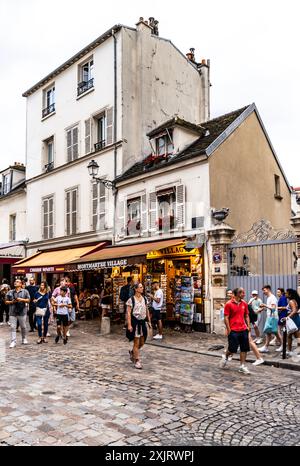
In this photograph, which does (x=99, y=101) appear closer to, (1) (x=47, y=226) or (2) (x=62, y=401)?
(1) (x=47, y=226)

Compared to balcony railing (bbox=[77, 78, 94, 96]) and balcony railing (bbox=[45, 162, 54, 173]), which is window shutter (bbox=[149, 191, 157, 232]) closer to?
balcony railing (bbox=[77, 78, 94, 96])

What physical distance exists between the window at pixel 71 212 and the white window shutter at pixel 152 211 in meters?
4.90

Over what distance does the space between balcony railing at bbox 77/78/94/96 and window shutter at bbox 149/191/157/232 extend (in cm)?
682

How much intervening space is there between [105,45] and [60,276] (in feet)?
35.4

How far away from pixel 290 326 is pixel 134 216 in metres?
8.40

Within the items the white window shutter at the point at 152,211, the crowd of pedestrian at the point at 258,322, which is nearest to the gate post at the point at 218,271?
the crowd of pedestrian at the point at 258,322

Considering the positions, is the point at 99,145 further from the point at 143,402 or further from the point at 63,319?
the point at 143,402

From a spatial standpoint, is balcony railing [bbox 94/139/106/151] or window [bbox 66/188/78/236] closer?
balcony railing [bbox 94/139/106/151]

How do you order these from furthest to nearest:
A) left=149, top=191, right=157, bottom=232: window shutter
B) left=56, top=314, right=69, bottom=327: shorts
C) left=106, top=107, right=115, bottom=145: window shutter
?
left=106, top=107, right=115, bottom=145: window shutter → left=149, top=191, right=157, bottom=232: window shutter → left=56, top=314, right=69, bottom=327: shorts

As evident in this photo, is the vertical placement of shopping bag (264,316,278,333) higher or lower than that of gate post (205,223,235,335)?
lower

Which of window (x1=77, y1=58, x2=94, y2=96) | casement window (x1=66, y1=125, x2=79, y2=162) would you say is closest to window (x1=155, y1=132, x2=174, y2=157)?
casement window (x1=66, y1=125, x2=79, y2=162)

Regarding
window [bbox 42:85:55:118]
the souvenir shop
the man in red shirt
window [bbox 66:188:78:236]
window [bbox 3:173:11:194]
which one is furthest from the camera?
window [bbox 3:173:11:194]

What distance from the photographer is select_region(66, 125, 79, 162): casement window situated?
18781mm
